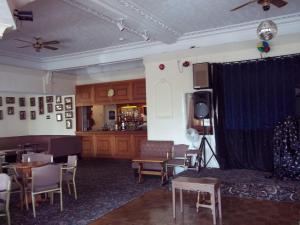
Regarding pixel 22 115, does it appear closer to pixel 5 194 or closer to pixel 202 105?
pixel 202 105

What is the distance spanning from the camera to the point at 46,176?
4328 mm

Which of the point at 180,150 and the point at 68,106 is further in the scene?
the point at 68,106

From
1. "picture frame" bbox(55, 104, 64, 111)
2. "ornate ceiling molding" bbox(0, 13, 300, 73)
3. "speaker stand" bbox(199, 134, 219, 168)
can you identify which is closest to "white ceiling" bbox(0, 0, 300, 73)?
"ornate ceiling molding" bbox(0, 13, 300, 73)

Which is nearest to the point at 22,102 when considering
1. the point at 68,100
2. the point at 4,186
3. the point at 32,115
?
the point at 32,115

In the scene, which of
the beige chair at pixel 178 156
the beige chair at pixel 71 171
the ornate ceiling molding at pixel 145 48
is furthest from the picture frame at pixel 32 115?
the beige chair at pixel 178 156

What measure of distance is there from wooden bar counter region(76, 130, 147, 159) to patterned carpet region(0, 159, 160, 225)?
3.89 feet

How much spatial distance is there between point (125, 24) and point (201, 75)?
2.06 m

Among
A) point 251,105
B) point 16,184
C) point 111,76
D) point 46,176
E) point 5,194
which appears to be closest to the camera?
point 5,194

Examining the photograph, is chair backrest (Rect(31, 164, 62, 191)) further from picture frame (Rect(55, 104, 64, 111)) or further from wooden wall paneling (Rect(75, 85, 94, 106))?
picture frame (Rect(55, 104, 64, 111))

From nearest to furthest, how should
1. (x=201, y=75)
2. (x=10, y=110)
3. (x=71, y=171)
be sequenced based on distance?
(x=71, y=171) → (x=201, y=75) → (x=10, y=110)

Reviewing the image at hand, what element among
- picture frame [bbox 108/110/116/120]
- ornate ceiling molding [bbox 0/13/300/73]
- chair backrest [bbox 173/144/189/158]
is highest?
ornate ceiling molding [bbox 0/13/300/73]

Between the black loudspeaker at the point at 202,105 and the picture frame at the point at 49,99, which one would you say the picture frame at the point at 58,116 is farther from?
the black loudspeaker at the point at 202,105

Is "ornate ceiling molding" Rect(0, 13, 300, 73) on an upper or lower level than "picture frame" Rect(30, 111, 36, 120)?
upper

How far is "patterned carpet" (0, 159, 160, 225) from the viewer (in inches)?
163
